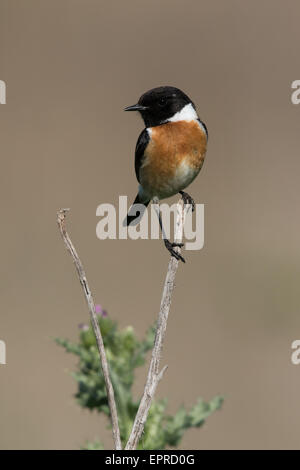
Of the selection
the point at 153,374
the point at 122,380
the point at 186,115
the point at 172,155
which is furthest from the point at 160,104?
the point at 153,374

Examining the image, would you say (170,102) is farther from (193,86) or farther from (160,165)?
(193,86)

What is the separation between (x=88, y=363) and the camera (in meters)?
3.02

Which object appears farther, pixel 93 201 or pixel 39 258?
pixel 93 201

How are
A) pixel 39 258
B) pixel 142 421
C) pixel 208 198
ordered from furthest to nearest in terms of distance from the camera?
pixel 208 198 < pixel 39 258 < pixel 142 421

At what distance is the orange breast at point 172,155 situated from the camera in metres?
3.49

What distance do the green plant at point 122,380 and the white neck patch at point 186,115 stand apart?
998mm

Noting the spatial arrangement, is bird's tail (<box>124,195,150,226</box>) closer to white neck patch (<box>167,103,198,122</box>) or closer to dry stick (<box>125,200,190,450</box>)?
white neck patch (<box>167,103,198,122</box>)

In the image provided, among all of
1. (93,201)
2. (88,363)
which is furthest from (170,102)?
(93,201)

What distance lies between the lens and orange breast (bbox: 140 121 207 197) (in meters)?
3.49

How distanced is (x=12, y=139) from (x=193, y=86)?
2.36 metres

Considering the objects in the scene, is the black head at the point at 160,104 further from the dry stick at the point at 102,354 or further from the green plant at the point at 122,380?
the dry stick at the point at 102,354

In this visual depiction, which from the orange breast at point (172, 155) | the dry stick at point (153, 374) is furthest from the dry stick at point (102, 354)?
the orange breast at point (172, 155)

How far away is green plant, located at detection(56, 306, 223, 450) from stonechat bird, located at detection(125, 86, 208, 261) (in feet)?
2.40

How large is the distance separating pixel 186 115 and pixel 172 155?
21cm
